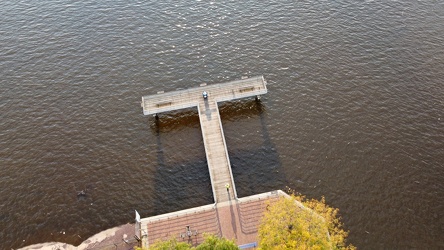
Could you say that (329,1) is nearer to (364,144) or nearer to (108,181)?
(364,144)

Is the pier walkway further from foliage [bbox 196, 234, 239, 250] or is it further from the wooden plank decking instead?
foliage [bbox 196, 234, 239, 250]

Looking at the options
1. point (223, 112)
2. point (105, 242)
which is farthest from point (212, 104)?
point (105, 242)

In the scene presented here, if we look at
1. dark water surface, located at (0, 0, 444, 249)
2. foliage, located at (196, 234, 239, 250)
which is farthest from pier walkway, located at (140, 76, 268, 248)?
foliage, located at (196, 234, 239, 250)

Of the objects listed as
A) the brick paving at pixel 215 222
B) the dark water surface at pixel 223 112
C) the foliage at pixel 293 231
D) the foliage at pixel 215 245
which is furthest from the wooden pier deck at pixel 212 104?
the foliage at pixel 215 245

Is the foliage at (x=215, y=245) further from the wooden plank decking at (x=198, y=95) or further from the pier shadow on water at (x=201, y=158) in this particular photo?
the wooden plank decking at (x=198, y=95)

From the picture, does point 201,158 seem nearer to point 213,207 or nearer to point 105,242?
point 213,207
